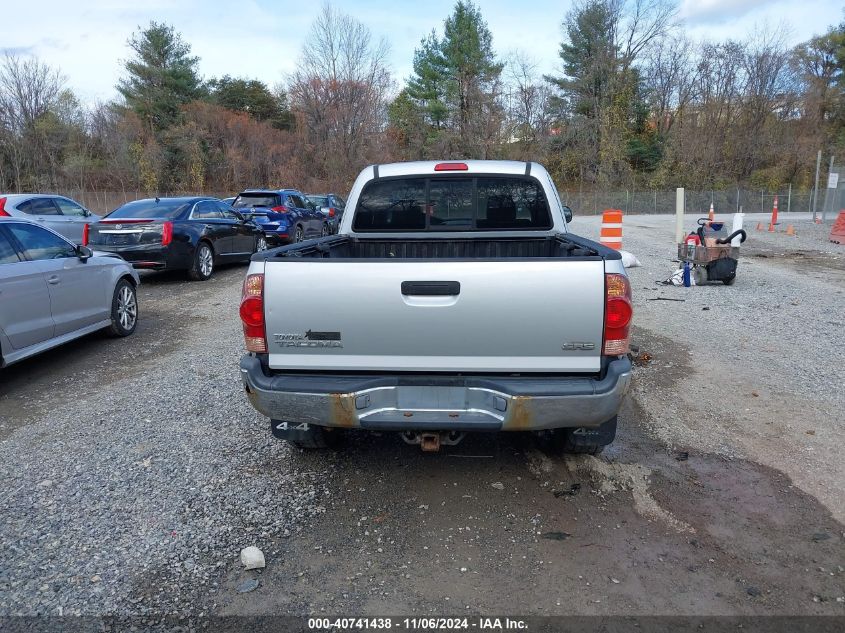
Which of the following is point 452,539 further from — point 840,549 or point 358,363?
point 840,549

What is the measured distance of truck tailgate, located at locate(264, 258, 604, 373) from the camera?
3090 mm

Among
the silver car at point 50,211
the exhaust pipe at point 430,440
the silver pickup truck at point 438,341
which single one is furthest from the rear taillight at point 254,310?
the silver car at point 50,211

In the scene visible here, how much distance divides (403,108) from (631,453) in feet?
165

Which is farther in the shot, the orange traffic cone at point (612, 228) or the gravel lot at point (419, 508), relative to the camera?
the orange traffic cone at point (612, 228)

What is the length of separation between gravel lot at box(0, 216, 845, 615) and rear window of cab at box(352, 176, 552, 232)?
1822 millimetres

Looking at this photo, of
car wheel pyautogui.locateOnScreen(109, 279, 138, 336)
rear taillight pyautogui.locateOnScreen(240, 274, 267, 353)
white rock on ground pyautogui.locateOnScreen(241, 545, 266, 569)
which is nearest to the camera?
white rock on ground pyautogui.locateOnScreen(241, 545, 266, 569)

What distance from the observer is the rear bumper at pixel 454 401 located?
313cm

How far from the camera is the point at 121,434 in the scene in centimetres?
463

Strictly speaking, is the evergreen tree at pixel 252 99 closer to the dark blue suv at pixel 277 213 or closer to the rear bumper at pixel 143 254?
the dark blue suv at pixel 277 213

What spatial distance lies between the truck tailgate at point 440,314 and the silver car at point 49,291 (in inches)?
147

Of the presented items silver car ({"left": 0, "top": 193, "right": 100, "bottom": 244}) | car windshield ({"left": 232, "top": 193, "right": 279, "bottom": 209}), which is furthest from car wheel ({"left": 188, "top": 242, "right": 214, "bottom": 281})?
car windshield ({"left": 232, "top": 193, "right": 279, "bottom": 209})

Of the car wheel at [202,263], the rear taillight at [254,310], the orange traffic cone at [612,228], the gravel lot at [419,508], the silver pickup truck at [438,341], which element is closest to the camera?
the gravel lot at [419,508]

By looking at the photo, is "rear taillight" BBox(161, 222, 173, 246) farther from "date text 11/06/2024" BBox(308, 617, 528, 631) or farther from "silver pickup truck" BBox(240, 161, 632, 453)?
"date text 11/06/2024" BBox(308, 617, 528, 631)

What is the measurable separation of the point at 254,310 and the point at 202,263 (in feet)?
31.1
